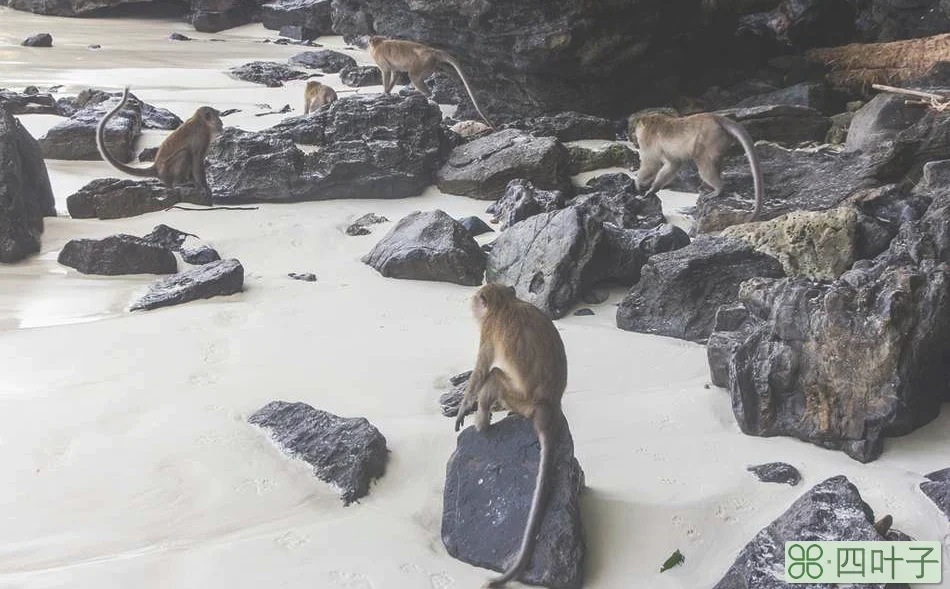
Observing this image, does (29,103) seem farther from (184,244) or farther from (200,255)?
(200,255)

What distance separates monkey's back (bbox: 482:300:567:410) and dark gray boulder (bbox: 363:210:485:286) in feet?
9.36

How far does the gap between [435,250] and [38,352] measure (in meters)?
2.75

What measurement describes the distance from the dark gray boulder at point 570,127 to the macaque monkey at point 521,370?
688cm

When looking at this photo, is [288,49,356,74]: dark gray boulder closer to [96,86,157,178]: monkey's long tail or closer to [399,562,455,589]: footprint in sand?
[96,86,157,178]: monkey's long tail

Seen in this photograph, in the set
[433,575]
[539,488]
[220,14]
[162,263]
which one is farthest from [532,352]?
[220,14]

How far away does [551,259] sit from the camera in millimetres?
6305

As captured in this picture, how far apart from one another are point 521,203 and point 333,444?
4211 mm

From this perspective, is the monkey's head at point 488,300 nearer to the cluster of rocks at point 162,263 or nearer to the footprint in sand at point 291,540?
the footprint in sand at point 291,540

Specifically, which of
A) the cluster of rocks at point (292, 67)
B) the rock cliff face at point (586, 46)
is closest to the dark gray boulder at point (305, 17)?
the cluster of rocks at point (292, 67)

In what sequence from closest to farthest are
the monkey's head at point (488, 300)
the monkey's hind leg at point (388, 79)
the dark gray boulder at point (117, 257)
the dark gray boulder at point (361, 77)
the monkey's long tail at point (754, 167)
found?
the monkey's head at point (488, 300) → the dark gray boulder at point (117, 257) → the monkey's long tail at point (754, 167) → the monkey's hind leg at point (388, 79) → the dark gray boulder at point (361, 77)

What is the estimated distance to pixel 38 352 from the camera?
537 cm

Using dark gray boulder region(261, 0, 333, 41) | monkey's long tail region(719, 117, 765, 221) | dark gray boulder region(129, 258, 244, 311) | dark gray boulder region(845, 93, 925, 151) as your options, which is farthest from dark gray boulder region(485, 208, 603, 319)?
dark gray boulder region(261, 0, 333, 41)

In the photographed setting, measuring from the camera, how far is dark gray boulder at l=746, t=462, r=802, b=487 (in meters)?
3.99

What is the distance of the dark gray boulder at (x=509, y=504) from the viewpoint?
3.41 metres
